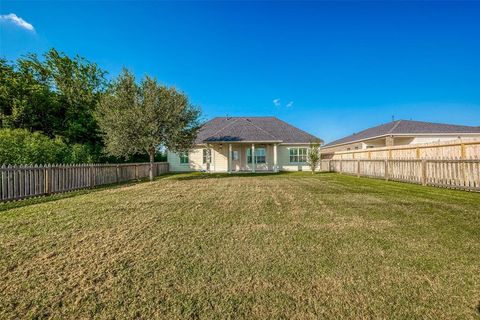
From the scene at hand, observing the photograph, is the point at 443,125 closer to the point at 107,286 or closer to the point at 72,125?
the point at 107,286

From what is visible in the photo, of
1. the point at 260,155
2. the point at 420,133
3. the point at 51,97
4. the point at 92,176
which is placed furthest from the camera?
the point at 260,155

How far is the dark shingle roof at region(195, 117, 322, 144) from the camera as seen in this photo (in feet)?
69.7

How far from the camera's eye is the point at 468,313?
6.73ft

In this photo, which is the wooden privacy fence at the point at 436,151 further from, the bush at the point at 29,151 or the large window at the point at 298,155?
the bush at the point at 29,151

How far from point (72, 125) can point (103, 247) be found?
18.8 m

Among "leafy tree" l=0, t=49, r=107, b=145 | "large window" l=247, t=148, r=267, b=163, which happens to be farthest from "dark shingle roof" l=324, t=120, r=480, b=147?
"leafy tree" l=0, t=49, r=107, b=145

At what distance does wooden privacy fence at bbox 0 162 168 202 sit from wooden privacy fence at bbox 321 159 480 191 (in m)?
15.5

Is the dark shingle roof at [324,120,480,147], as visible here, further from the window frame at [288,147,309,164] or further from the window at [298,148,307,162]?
the window frame at [288,147,309,164]

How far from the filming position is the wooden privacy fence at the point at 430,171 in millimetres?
8125

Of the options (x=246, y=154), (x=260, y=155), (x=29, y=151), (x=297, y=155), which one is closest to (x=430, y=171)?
(x=297, y=155)

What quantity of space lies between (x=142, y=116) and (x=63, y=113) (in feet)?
36.0

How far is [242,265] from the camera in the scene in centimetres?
295

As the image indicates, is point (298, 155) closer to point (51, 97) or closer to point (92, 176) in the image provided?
point (92, 176)

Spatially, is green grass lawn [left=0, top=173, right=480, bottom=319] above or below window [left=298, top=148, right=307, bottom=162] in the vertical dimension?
below
